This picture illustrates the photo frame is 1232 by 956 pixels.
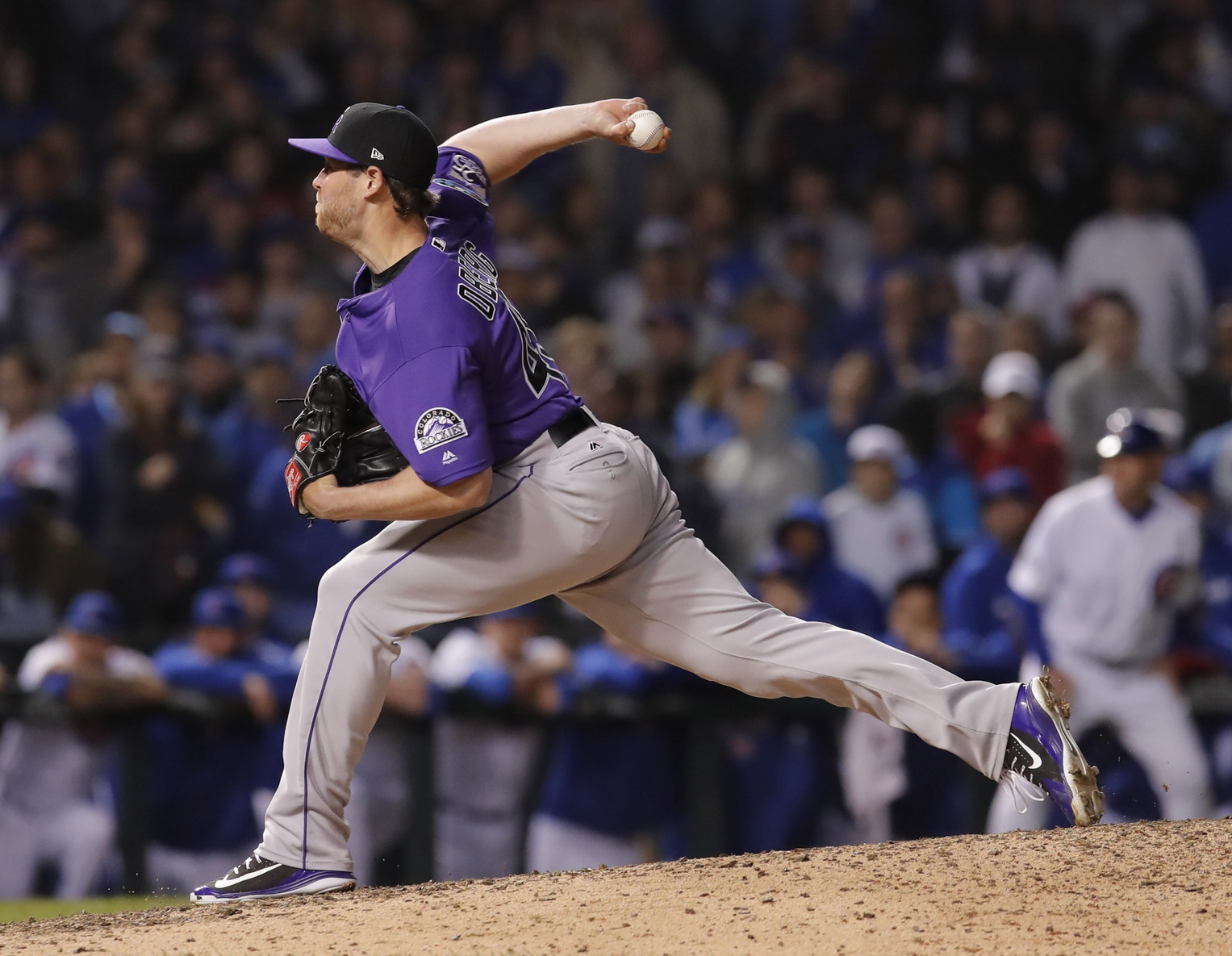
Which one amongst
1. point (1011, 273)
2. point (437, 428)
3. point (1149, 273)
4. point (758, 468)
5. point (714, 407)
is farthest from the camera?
point (1011, 273)

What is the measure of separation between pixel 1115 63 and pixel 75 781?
7246mm

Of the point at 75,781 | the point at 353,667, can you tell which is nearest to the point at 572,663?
the point at 75,781

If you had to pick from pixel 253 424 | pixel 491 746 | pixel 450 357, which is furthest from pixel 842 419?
pixel 450 357

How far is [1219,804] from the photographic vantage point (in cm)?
636

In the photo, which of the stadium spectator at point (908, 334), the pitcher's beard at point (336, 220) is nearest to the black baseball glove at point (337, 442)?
the pitcher's beard at point (336, 220)

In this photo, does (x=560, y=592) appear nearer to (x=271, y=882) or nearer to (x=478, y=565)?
(x=478, y=565)

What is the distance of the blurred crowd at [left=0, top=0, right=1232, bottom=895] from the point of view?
21.0 feet

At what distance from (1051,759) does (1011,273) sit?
5650 millimetres

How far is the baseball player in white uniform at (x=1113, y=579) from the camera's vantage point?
21.4 feet

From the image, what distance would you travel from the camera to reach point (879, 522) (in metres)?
7.46

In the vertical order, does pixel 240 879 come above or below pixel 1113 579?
below

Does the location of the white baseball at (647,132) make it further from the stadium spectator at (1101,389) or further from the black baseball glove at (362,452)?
the stadium spectator at (1101,389)

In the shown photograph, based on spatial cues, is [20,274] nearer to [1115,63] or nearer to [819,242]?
[819,242]

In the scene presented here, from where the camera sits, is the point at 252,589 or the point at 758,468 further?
the point at 758,468
